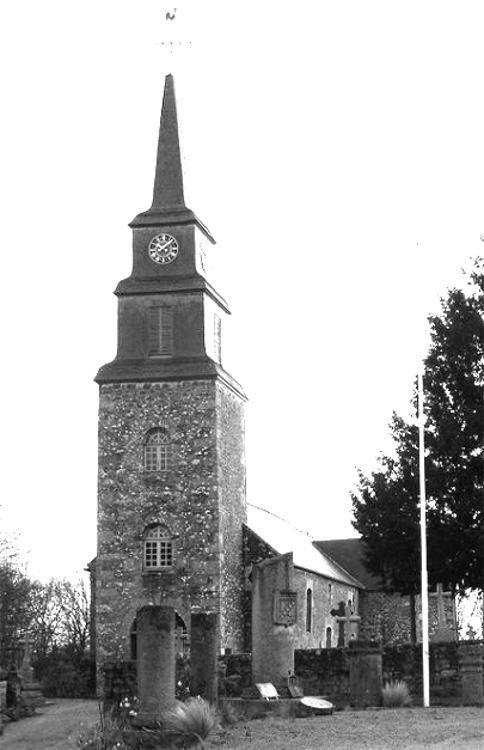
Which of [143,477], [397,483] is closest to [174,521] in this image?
[143,477]

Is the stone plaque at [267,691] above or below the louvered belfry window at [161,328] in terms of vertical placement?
below

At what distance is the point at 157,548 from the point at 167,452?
121 inches

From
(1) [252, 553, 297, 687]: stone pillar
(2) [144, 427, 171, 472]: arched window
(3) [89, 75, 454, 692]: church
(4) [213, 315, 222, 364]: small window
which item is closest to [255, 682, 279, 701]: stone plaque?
(1) [252, 553, 297, 687]: stone pillar

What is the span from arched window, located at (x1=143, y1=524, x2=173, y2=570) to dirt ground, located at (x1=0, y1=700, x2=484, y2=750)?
15.7 meters

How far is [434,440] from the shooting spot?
37.2 m

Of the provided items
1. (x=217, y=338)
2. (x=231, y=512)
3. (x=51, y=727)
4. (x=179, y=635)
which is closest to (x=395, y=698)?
(x=51, y=727)

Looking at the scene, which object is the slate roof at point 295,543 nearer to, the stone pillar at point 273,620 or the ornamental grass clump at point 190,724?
the stone pillar at point 273,620

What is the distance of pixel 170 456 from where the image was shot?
4172cm

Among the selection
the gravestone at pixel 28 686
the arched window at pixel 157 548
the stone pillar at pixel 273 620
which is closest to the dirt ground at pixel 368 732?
the stone pillar at pixel 273 620

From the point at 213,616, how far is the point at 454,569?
13296 millimetres

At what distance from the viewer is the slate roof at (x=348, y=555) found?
62188 millimetres

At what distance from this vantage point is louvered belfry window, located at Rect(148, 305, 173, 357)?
140ft

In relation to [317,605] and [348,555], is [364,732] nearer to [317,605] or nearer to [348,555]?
[317,605]

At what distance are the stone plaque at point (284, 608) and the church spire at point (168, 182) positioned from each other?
67.6 ft
